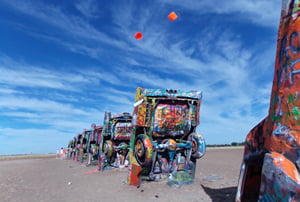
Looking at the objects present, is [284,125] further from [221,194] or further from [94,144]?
[94,144]

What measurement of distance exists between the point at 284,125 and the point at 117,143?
1201 centimetres

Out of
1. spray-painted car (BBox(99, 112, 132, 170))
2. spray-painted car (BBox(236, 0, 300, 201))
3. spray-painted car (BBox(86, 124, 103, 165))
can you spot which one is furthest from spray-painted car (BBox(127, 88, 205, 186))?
spray-painted car (BBox(86, 124, 103, 165))

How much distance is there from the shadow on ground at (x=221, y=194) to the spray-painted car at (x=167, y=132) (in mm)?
1544

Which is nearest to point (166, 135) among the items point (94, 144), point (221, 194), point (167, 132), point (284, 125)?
point (167, 132)

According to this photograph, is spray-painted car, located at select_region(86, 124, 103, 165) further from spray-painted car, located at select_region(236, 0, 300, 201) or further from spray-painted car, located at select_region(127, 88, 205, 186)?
spray-painted car, located at select_region(236, 0, 300, 201)

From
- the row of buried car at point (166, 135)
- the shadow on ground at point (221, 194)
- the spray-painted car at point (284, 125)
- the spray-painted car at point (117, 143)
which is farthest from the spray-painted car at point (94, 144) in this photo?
the spray-painted car at point (284, 125)

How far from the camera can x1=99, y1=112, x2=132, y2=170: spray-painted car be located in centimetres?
1420

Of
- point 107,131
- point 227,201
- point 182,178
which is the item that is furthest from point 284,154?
point 107,131

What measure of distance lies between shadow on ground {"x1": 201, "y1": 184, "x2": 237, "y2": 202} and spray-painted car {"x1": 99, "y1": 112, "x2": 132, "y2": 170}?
7.26 meters

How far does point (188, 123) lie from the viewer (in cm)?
938

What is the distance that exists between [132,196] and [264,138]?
4.48m

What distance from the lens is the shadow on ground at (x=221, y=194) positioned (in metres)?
6.21

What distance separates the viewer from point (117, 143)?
48.4ft

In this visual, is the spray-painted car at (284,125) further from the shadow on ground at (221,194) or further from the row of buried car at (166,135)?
the row of buried car at (166,135)
